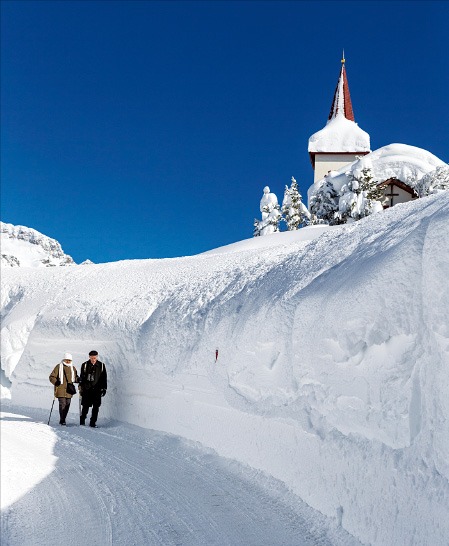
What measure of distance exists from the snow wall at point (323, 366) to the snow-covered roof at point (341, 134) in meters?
37.8

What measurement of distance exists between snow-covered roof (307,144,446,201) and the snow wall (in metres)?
24.2

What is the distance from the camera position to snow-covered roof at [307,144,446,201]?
120ft

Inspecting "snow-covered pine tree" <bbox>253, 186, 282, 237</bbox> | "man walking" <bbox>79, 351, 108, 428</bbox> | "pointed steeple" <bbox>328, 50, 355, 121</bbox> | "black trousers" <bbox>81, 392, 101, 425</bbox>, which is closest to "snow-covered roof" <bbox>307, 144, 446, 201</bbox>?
"snow-covered pine tree" <bbox>253, 186, 282, 237</bbox>

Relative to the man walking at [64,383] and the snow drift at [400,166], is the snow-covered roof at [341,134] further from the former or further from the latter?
the man walking at [64,383]

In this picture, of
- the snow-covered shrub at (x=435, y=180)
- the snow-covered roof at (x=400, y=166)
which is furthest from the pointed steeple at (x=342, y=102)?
the snow-covered shrub at (x=435, y=180)

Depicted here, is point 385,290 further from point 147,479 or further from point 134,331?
point 134,331

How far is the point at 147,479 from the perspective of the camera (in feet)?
21.9

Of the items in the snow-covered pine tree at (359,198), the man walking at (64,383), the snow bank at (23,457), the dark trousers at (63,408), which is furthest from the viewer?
the snow-covered pine tree at (359,198)

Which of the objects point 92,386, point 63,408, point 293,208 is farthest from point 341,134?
point 63,408

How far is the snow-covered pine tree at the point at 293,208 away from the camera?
39938 millimetres

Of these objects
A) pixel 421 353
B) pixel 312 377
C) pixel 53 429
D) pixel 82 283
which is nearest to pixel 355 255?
pixel 312 377

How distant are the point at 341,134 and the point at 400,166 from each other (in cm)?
1432

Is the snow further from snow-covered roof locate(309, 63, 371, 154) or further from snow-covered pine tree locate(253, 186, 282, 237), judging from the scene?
snow-covered pine tree locate(253, 186, 282, 237)

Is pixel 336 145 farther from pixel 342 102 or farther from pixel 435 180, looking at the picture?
pixel 435 180
